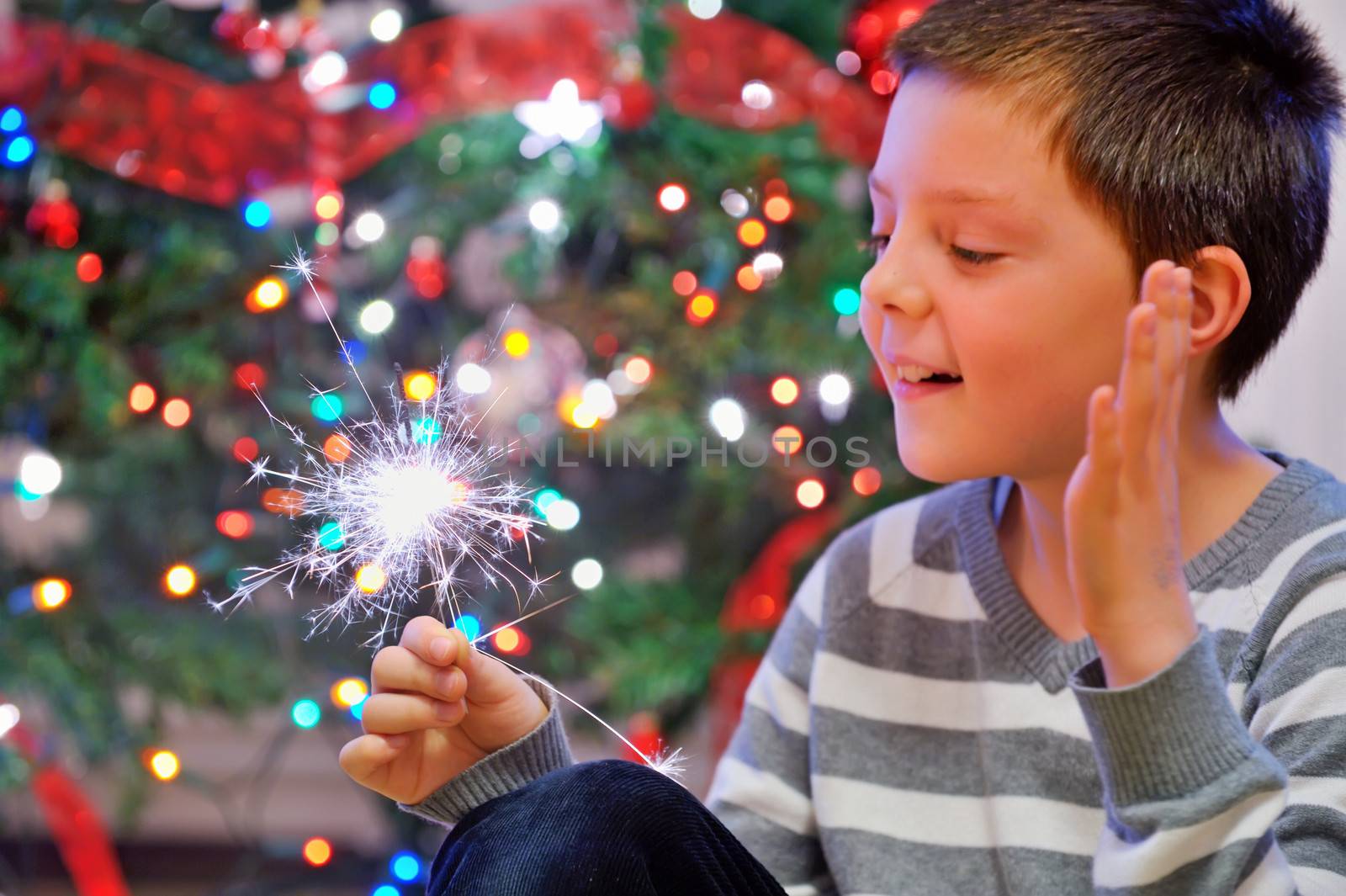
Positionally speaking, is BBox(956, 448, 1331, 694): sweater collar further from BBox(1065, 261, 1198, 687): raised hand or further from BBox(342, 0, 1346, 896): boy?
BBox(1065, 261, 1198, 687): raised hand

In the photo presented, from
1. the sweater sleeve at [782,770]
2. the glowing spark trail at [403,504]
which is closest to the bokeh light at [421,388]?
the glowing spark trail at [403,504]

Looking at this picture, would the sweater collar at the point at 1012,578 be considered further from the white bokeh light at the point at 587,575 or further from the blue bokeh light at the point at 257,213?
the blue bokeh light at the point at 257,213

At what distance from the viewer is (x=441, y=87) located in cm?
132

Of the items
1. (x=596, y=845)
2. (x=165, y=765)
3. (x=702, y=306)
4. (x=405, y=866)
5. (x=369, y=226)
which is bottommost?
(x=405, y=866)

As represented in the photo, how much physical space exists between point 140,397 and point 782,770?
2.78 ft

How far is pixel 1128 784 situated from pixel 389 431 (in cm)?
46

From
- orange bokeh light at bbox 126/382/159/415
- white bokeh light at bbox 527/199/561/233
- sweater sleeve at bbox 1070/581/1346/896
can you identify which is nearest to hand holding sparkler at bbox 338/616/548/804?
sweater sleeve at bbox 1070/581/1346/896

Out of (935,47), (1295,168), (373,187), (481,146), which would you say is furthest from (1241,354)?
(373,187)

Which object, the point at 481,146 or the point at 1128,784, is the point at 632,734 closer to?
the point at 481,146

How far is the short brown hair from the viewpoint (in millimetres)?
742

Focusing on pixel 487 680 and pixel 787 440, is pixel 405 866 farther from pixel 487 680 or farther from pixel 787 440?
pixel 487 680

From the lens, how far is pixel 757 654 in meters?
1.33

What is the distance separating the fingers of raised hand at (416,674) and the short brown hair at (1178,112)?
466 mm

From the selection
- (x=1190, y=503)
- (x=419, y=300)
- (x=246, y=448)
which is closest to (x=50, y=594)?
(x=246, y=448)
